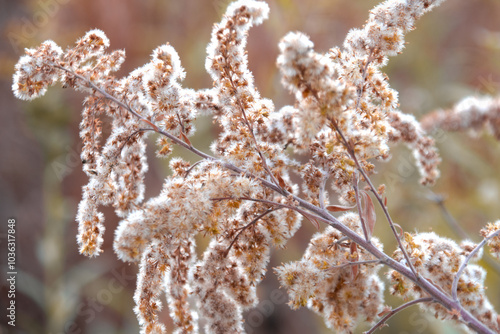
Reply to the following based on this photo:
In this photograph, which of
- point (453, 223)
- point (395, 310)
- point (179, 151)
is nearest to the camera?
point (395, 310)

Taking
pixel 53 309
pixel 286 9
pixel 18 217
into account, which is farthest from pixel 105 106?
pixel 18 217

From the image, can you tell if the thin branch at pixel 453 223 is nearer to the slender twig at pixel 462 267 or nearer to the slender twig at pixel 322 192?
the slender twig at pixel 462 267

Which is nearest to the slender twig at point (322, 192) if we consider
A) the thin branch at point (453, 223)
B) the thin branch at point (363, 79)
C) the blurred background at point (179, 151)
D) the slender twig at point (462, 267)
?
Answer: the thin branch at point (363, 79)

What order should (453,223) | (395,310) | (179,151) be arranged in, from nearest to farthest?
(395,310) → (453,223) → (179,151)

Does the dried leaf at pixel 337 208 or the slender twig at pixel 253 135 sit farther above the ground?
the slender twig at pixel 253 135

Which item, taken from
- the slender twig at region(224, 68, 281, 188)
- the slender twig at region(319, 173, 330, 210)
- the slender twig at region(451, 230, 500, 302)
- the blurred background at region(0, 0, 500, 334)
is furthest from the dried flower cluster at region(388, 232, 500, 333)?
the blurred background at region(0, 0, 500, 334)

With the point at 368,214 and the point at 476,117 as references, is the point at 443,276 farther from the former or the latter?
the point at 476,117

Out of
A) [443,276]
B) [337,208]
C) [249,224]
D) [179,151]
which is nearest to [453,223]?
[443,276]

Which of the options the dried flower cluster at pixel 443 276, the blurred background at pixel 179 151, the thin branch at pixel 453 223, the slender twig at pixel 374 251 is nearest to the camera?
the slender twig at pixel 374 251

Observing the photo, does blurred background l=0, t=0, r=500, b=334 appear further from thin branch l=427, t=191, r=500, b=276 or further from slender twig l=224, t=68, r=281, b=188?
slender twig l=224, t=68, r=281, b=188
